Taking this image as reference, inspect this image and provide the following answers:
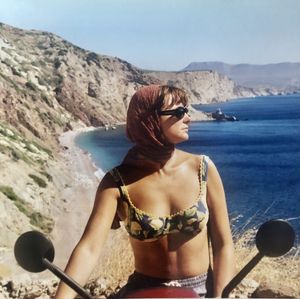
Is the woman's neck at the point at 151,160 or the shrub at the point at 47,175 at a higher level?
the woman's neck at the point at 151,160

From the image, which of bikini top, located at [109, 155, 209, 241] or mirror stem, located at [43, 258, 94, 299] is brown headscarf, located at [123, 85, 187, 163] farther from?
mirror stem, located at [43, 258, 94, 299]

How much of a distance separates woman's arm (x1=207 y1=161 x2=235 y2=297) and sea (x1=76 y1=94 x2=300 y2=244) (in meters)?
1.86

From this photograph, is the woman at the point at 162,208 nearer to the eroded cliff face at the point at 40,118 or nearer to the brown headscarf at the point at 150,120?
the brown headscarf at the point at 150,120

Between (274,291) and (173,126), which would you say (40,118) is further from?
(173,126)

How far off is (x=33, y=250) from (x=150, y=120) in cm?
44

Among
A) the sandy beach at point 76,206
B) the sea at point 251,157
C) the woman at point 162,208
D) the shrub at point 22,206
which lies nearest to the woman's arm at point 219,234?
the woman at point 162,208

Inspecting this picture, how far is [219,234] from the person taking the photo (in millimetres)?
1563

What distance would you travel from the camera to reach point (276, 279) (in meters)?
3.17

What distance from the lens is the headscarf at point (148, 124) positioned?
60.9 inches

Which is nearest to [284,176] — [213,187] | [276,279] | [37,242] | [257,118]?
[257,118]

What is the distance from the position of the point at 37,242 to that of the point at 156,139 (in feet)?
1.39

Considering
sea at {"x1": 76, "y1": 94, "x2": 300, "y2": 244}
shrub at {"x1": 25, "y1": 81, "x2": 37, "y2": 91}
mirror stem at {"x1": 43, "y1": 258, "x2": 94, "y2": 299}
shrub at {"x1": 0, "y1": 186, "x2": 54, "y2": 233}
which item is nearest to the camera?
mirror stem at {"x1": 43, "y1": 258, "x2": 94, "y2": 299}

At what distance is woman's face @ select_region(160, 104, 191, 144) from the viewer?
1556 mm

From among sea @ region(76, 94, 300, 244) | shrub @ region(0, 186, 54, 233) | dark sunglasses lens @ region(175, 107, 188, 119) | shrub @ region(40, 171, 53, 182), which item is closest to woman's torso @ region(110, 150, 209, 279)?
dark sunglasses lens @ region(175, 107, 188, 119)
